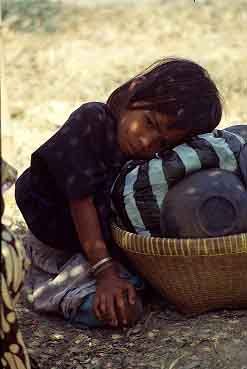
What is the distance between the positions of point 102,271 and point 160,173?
48cm

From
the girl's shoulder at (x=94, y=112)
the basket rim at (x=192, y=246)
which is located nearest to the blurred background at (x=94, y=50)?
the girl's shoulder at (x=94, y=112)

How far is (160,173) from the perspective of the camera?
3.34 meters

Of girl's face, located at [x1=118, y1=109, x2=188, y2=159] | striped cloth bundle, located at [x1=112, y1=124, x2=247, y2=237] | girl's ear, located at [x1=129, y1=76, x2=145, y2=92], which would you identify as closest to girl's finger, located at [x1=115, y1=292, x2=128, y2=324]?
striped cloth bundle, located at [x1=112, y1=124, x2=247, y2=237]

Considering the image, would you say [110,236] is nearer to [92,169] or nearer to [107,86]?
[92,169]

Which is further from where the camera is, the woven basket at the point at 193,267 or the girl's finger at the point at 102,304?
the girl's finger at the point at 102,304

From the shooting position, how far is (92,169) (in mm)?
3400

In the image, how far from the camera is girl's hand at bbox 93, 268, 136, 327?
3.32 m

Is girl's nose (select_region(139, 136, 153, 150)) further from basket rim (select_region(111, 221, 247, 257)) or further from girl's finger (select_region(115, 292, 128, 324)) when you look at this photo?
girl's finger (select_region(115, 292, 128, 324))

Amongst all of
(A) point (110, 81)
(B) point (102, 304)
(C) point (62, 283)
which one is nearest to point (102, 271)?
(B) point (102, 304)

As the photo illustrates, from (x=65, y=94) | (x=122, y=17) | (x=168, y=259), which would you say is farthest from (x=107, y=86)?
(x=168, y=259)

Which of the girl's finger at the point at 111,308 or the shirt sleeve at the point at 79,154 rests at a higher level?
the shirt sleeve at the point at 79,154

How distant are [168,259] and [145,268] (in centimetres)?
18

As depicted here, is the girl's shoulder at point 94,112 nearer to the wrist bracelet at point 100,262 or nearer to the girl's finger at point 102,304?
the wrist bracelet at point 100,262

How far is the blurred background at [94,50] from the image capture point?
6.79 m
